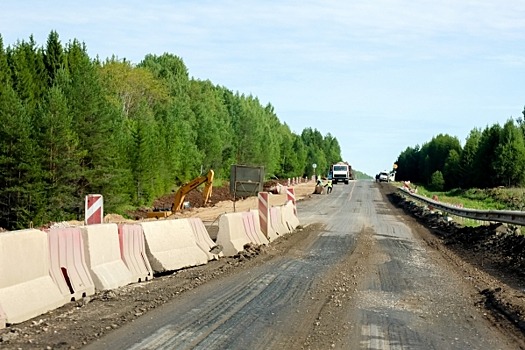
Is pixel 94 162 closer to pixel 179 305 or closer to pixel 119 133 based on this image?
pixel 119 133

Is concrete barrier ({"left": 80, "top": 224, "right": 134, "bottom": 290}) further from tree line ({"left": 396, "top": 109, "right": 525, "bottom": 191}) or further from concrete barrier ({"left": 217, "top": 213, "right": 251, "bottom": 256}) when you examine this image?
tree line ({"left": 396, "top": 109, "right": 525, "bottom": 191})

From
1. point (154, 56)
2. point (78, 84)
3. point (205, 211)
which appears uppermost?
point (154, 56)

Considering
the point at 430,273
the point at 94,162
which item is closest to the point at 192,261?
the point at 430,273

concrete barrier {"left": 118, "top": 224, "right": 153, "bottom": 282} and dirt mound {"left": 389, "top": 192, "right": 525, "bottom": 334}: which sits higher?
concrete barrier {"left": 118, "top": 224, "right": 153, "bottom": 282}

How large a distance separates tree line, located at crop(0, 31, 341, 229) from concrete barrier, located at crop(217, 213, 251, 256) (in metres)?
29.1

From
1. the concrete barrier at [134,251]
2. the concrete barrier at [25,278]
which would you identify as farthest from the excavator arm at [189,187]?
the concrete barrier at [25,278]

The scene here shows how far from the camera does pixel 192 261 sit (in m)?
14.6

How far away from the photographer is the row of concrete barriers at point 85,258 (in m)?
8.43

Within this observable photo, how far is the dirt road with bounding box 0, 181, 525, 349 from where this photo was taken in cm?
757

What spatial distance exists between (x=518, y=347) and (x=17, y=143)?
42.4 meters

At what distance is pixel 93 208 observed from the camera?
646 inches

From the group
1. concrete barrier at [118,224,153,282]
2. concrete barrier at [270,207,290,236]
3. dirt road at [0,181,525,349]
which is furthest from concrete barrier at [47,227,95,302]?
concrete barrier at [270,207,290,236]

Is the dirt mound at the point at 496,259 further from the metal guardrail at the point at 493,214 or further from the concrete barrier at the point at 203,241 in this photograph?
the concrete barrier at the point at 203,241

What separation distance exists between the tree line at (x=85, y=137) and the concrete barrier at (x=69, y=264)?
3523 centimetres
